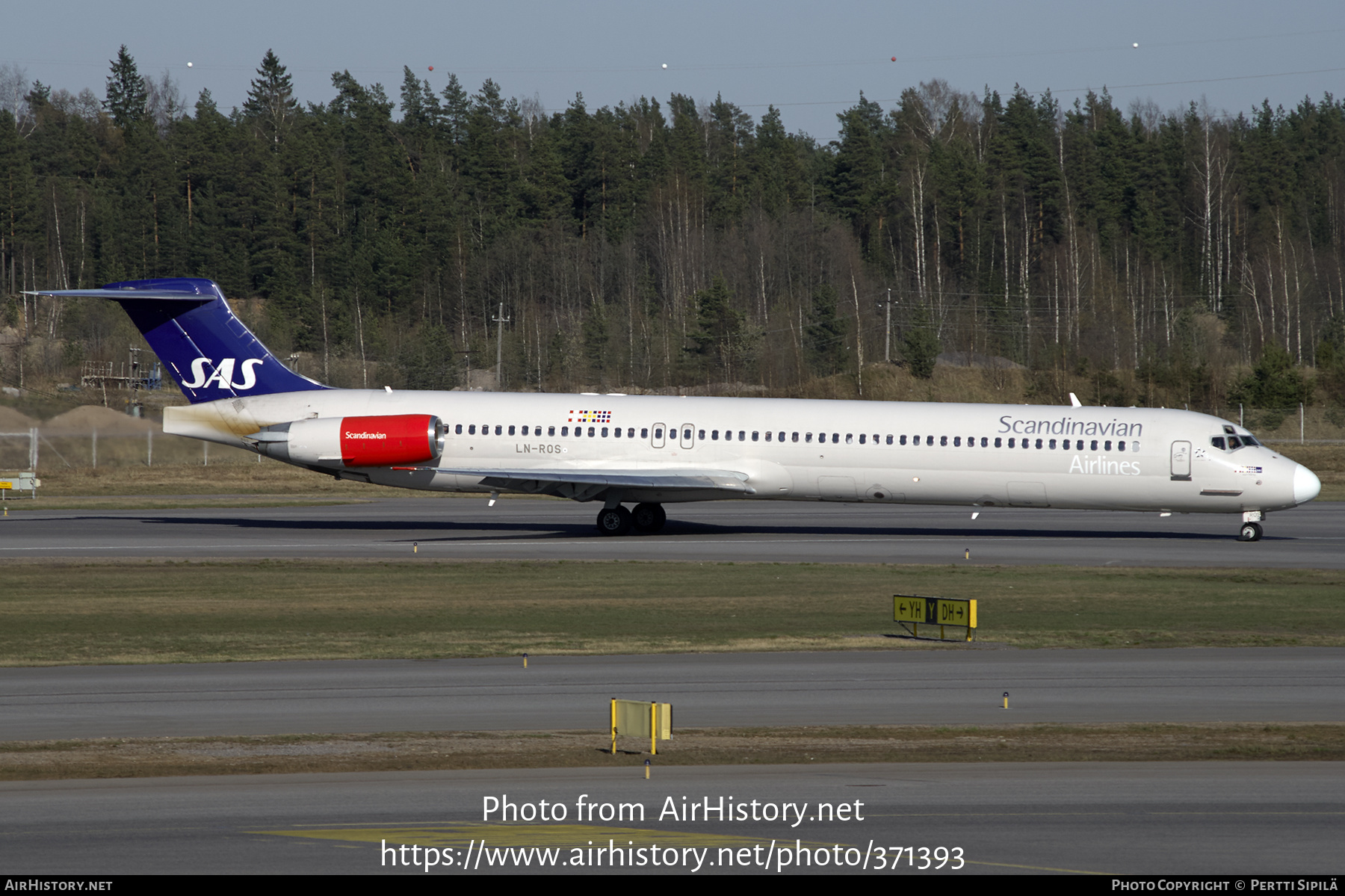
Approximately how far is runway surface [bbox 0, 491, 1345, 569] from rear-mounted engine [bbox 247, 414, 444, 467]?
2112 mm

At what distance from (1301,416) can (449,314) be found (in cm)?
6337

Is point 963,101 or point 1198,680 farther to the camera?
point 963,101

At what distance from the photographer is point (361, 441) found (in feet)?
110

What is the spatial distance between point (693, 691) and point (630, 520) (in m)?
Answer: 18.6

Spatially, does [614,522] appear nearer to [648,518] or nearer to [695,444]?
[648,518]

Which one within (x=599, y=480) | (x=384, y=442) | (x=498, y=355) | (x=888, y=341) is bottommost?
(x=599, y=480)

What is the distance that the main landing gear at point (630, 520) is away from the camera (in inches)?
1362

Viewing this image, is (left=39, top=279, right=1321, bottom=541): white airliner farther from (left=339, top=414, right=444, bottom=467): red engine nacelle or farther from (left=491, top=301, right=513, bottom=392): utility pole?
(left=491, top=301, right=513, bottom=392): utility pole

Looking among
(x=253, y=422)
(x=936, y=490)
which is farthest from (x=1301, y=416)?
(x=253, y=422)

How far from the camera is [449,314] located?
335ft

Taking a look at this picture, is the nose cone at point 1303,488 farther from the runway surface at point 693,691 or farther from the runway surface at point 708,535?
the runway surface at point 693,691

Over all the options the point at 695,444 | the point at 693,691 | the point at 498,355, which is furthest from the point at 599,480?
the point at 498,355

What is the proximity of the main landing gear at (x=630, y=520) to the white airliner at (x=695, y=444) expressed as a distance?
0.13ft

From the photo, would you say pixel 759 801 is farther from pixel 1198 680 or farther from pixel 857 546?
pixel 857 546
